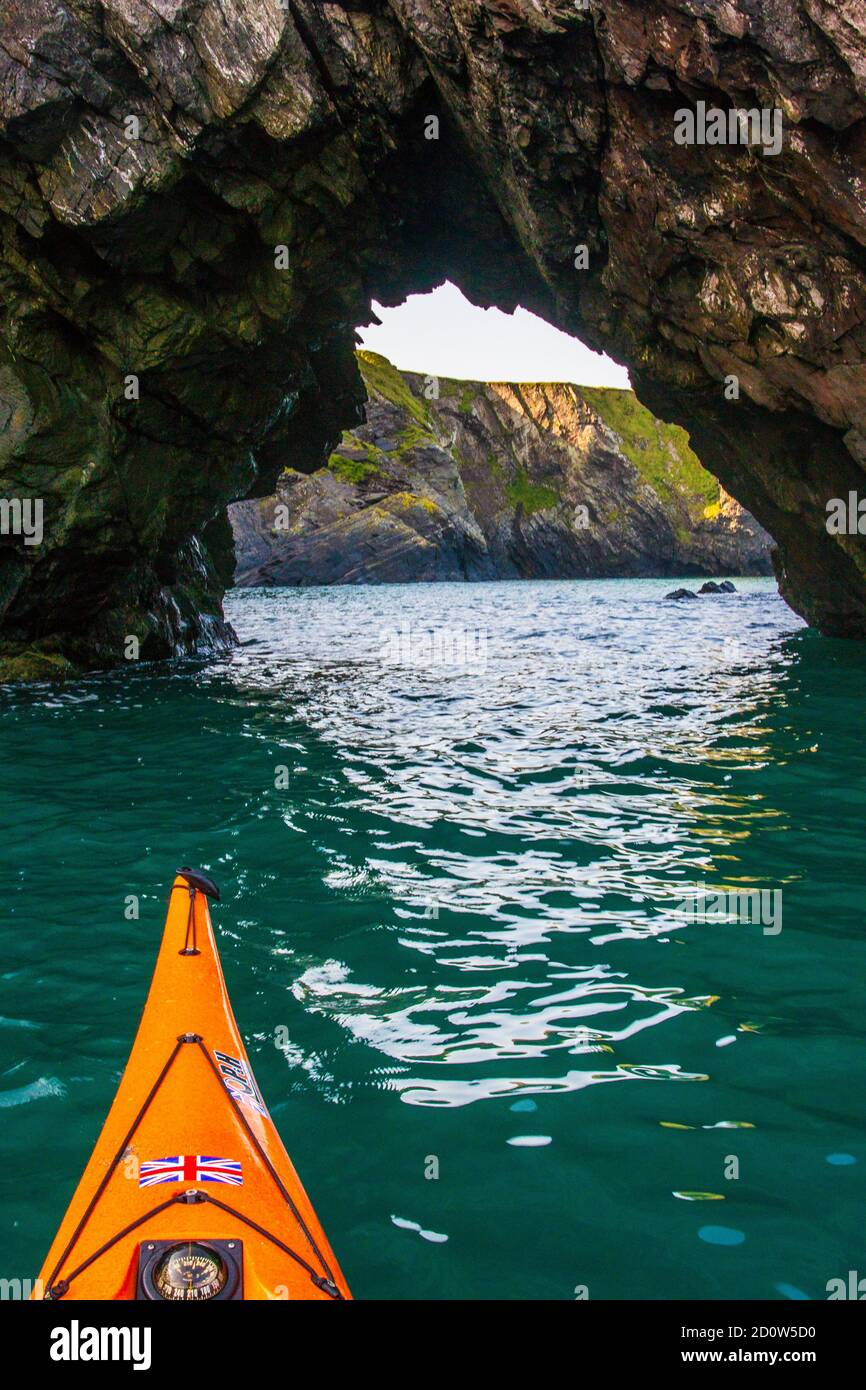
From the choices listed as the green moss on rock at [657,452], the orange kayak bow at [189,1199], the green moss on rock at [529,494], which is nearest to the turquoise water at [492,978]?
the orange kayak bow at [189,1199]

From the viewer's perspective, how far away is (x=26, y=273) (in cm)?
2102

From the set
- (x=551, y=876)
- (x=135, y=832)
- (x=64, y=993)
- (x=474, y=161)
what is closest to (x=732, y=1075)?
(x=551, y=876)

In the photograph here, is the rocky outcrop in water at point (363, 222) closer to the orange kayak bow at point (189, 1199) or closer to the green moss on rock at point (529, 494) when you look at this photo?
the orange kayak bow at point (189, 1199)

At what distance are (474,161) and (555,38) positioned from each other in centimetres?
511

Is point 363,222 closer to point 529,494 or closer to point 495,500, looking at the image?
point 495,500

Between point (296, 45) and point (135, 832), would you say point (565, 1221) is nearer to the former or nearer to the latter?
point (135, 832)

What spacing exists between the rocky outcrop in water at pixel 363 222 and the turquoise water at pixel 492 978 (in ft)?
24.2

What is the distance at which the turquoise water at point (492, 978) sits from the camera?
4852mm

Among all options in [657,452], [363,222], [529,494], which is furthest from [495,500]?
[363,222]

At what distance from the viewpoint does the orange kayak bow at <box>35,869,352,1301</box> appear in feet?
12.3

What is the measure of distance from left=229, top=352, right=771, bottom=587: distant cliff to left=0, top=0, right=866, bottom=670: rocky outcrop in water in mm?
71927

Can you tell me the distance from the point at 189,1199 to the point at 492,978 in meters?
3.70

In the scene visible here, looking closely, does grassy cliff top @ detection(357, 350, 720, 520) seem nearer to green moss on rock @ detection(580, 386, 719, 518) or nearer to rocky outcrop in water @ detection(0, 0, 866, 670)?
green moss on rock @ detection(580, 386, 719, 518)

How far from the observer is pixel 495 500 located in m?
132
